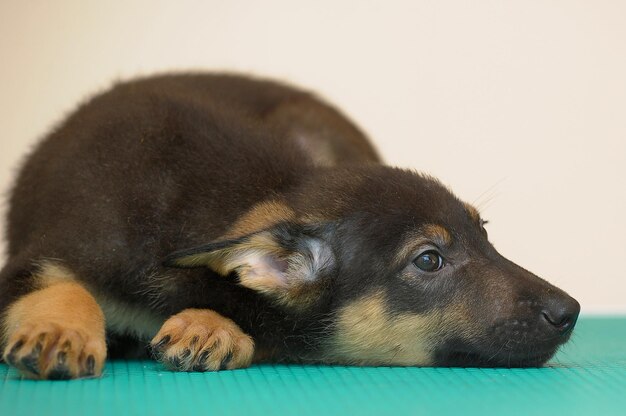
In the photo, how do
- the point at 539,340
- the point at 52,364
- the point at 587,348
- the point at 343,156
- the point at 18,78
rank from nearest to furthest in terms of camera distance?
the point at 52,364 → the point at 539,340 → the point at 587,348 → the point at 343,156 → the point at 18,78

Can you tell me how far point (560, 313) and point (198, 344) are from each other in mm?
1558

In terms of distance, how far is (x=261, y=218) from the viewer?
14.7 feet

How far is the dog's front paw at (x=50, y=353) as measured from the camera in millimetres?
3709

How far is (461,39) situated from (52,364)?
5.54 metres

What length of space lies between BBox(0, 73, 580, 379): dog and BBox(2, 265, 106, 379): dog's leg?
17 millimetres

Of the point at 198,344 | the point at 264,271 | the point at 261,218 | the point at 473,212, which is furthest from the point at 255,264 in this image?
the point at 473,212

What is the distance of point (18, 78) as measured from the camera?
26.4ft

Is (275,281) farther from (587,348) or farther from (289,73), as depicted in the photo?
(289,73)

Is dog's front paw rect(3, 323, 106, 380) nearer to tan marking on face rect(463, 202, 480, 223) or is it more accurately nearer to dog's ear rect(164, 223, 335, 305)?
dog's ear rect(164, 223, 335, 305)

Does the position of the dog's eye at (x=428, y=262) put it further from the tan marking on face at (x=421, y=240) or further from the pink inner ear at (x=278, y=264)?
the pink inner ear at (x=278, y=264)

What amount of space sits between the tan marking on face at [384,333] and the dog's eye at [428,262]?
0.68 ft

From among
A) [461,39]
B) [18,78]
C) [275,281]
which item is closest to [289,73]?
[461,39]

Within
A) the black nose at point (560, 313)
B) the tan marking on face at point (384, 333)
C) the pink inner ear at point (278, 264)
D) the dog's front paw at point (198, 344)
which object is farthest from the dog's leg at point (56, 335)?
the black nose at point (560, 313)

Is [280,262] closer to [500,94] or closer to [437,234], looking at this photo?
[437,234]
